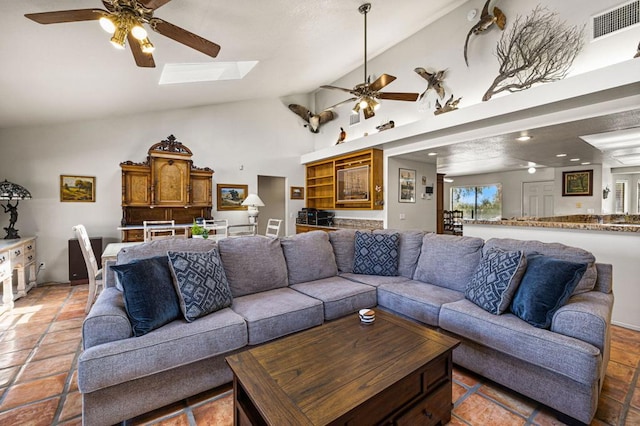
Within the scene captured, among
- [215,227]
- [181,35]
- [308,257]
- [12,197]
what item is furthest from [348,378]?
[12,197]

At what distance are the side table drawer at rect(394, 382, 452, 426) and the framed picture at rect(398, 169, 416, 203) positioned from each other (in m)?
4.24

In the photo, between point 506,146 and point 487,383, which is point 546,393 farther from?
point 506,146

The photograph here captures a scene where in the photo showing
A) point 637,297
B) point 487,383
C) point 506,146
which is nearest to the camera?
point 487,383

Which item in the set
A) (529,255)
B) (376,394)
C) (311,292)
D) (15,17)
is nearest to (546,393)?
(529,255)

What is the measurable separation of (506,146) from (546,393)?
12.6 feet

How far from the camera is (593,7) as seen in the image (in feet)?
9.87

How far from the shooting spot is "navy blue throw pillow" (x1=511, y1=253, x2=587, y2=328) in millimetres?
1781

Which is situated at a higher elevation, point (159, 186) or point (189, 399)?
point (159, 186)

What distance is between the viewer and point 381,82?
3.29 meters

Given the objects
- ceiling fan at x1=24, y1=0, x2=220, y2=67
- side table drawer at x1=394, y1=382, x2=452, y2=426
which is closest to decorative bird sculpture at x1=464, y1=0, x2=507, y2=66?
ceiling fan at x1=24, y1=0, x2=220, y2=67

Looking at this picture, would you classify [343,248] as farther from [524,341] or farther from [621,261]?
[621,261]

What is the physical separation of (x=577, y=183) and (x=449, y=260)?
6633 mm

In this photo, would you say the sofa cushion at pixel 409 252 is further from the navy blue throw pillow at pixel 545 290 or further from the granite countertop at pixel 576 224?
the granite countertop at pixel 576 224

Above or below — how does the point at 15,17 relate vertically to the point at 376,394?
above
